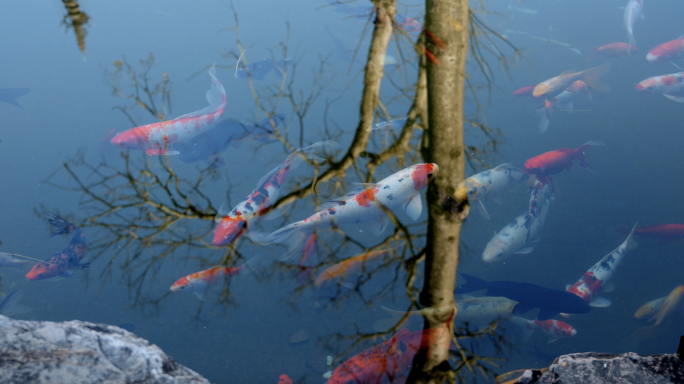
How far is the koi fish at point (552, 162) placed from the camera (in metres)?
2.99

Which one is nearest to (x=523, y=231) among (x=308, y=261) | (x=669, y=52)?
(x=308, y=261)

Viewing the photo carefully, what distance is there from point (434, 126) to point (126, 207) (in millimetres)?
2178

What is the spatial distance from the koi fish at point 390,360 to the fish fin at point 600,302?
98 centimetres

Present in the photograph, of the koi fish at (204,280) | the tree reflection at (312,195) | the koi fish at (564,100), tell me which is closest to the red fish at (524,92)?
the koi fish at (564,100)

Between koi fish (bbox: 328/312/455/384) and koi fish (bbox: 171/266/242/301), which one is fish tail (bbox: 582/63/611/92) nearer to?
koi fish (bbox: 328/312/455/384)

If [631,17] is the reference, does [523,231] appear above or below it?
below

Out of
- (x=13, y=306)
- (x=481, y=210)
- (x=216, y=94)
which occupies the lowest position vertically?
(x=13, y=306)

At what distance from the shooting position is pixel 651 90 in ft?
11.8

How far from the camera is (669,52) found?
3.88 m

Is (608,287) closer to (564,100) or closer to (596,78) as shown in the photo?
(564,100)

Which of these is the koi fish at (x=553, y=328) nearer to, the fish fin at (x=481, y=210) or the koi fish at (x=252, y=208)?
the fish fin at (x=481, y=210)

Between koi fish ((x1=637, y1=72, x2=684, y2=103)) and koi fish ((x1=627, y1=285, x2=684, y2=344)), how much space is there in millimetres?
2166

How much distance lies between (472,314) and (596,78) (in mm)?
2935

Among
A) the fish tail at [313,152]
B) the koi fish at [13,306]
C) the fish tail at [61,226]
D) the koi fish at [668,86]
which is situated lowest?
the koi fish at [13,306]
